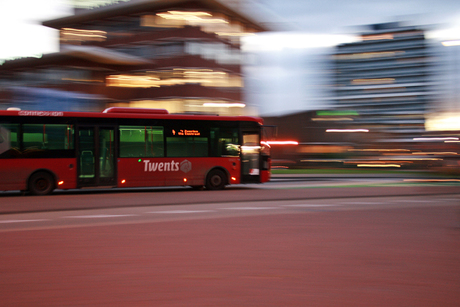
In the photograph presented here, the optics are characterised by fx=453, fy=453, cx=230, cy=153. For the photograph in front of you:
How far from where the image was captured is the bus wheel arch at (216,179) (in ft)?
55.9

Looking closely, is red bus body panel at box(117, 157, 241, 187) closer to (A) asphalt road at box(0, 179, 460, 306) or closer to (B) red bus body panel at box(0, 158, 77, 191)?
(B) red bus body panel at box(0, 158, 77, 191)

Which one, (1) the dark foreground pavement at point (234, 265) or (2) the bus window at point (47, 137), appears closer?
(1) the dark foreground pavement at point (234, 265)

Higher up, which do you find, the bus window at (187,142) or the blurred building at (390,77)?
the blurred building at (390,77)

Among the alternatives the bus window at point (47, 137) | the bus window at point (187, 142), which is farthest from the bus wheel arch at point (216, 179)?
the bus window at point (47, 137)

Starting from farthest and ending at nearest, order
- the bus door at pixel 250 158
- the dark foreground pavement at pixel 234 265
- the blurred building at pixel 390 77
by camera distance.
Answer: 1. the blurred building at pixel 390 77
2. the bus door at pixel 250 158
3. the dark foreground pavement at pixel 234 265

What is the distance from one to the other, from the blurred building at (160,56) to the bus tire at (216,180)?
2148 cm

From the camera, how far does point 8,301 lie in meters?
4.03

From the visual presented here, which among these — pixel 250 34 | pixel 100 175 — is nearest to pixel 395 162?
pixel 250 34

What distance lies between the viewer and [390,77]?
361ft

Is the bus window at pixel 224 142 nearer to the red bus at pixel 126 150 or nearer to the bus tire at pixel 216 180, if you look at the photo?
the red bus at pixel 126 150

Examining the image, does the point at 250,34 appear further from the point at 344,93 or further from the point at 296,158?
the point at 344,93

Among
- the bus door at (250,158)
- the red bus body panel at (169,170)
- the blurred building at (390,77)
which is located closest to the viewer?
the red bus body panel at (169,170)

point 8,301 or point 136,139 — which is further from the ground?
point 136,139

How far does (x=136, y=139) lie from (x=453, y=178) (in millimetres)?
14481
